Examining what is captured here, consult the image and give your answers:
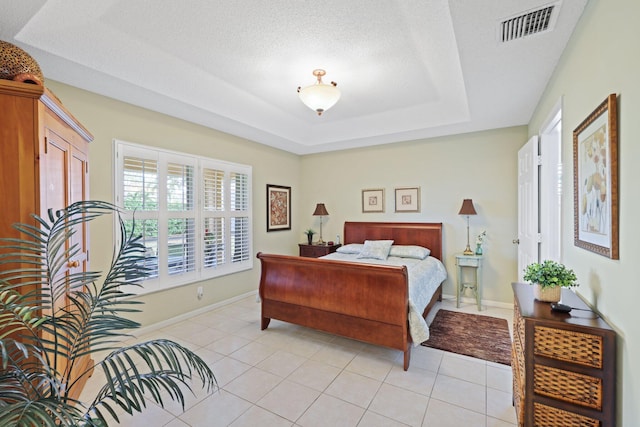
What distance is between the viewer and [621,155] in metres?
1.29

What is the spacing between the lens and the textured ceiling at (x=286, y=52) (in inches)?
78.3

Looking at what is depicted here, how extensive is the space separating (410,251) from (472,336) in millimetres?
1360

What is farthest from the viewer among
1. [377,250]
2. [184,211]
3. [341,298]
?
[377,250]

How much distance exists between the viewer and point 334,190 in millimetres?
5508

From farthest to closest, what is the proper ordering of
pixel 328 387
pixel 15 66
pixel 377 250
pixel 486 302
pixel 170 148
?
pixel 377 250, pixel 486 302, pixel 170 148, pixel 328 387, pixel 15 66

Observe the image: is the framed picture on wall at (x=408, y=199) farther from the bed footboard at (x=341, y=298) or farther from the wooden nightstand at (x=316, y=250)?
the bed footboard at (x=341, y=298)

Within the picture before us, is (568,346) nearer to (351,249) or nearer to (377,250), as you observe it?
(377,250)

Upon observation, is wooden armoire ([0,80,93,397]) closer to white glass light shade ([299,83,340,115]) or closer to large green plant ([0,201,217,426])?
large green plant ([0,201,217,426])

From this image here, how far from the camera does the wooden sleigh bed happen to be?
2613 mm

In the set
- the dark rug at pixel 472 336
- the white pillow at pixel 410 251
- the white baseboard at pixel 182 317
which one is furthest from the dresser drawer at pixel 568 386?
the white baseboard at pixel 182 317

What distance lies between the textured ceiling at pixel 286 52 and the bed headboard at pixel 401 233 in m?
1.58

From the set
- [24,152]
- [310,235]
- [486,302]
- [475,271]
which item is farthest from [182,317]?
[486,302]

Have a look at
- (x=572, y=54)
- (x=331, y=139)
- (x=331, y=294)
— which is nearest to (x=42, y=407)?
(x=331, y=294)

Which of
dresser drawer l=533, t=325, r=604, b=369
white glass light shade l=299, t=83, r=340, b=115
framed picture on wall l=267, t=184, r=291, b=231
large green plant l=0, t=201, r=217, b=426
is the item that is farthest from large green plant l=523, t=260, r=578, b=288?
framed picture on wall l=267, t=184, r=291, b=231
